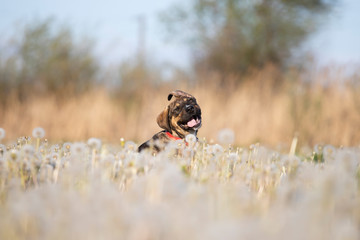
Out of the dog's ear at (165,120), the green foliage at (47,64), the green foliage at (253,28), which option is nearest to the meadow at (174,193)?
the dog's ear at (165,120)

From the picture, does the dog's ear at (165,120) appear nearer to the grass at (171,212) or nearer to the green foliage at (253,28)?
the grass at (171,212)

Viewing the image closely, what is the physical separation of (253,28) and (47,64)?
11.9 m

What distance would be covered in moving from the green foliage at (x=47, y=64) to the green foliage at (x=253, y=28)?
316 inches

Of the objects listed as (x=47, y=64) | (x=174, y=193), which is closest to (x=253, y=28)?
(x=47, y=64)

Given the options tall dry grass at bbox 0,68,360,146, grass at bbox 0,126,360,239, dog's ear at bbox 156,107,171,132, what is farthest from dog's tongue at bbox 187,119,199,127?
tall dry grass at bbox 0,68,360,146

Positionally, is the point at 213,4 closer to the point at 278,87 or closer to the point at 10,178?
the point at 278,87

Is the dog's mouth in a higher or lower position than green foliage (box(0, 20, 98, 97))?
lower

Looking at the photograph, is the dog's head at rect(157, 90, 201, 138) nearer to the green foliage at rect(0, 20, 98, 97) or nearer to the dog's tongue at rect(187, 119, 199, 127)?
the dog's tongue at rect(187, 119, 199, 127)

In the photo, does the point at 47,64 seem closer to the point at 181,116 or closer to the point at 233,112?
the point at 233,112

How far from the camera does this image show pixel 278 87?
11.6 meters

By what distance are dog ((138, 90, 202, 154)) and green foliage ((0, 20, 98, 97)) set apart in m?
8.06

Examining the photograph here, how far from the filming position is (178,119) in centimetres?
464

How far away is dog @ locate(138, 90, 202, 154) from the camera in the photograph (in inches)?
181

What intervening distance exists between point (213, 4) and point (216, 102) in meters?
11.7
